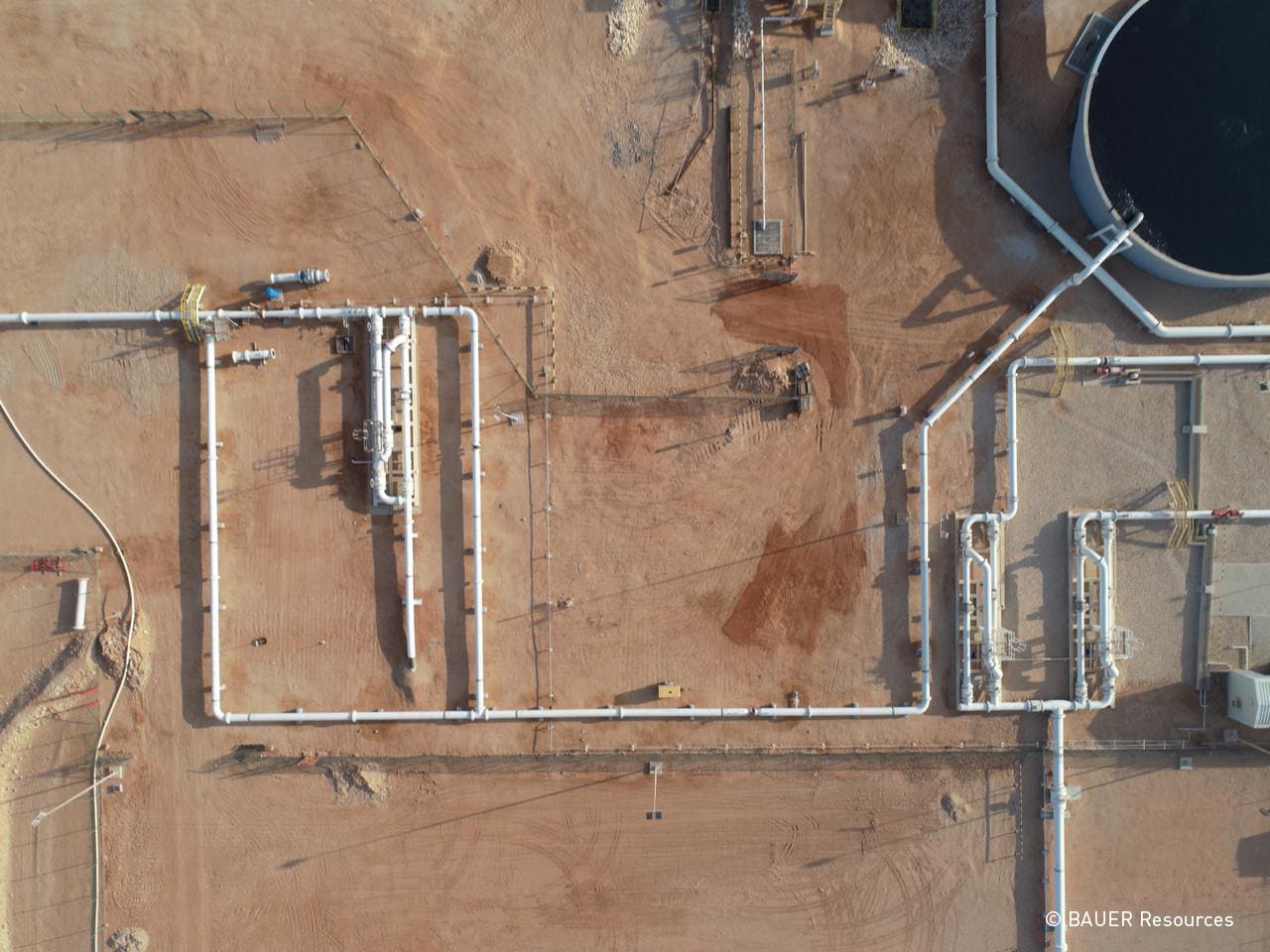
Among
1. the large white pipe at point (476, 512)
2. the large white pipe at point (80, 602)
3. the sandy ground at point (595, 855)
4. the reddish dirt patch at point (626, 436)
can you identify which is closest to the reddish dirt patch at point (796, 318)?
the reddish dirt patch at point (626, 436)

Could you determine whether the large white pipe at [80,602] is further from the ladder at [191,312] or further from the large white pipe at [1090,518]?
the large white pipe at [1090,518]

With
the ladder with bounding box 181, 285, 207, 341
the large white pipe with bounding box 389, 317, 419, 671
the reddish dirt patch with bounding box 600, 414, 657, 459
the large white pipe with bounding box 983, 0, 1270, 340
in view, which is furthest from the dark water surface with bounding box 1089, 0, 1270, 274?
the ladder with bounding box 181, 285, 207, 341

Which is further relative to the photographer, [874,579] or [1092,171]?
[874,579]

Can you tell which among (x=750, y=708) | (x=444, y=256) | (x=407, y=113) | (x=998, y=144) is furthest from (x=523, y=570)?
(x=998, y=144)

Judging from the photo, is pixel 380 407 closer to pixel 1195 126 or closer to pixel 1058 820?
pixel 1058 820

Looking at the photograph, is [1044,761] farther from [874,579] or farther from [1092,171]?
[1092,171]
